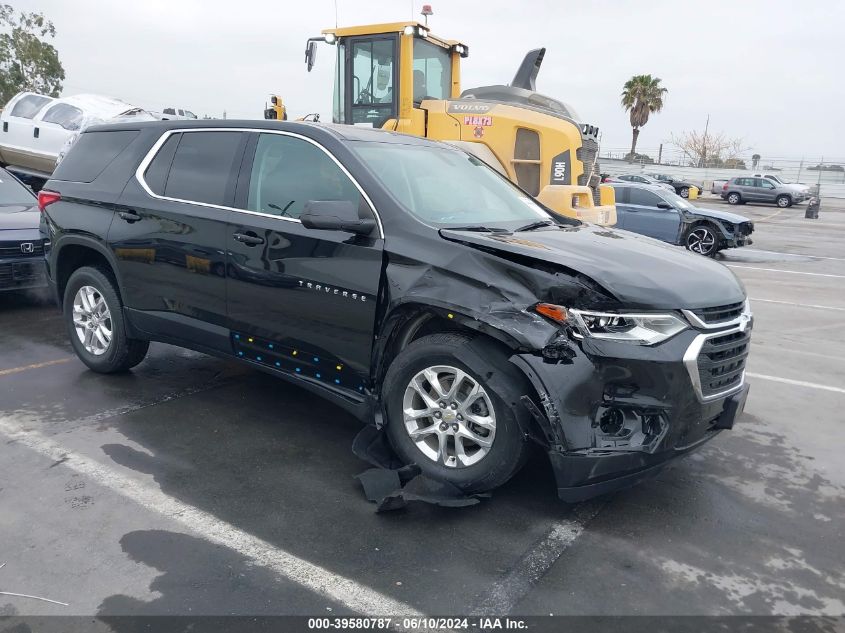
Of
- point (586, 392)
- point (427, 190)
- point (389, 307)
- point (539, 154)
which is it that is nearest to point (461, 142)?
point (539, 154)

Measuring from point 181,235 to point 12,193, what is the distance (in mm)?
5228

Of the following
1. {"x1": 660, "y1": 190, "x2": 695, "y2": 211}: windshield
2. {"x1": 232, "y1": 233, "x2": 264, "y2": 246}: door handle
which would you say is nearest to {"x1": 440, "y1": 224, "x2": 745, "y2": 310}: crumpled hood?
{"x1": 232, "y1": 233, "x2": 264, "y2": 246}: door handle

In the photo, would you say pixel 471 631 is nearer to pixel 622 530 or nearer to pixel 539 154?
pixel 622 530

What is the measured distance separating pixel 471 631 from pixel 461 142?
7.95 meters

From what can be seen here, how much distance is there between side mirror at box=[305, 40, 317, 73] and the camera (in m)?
10.2

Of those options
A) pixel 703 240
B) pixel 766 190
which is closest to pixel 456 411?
pixel 703 240

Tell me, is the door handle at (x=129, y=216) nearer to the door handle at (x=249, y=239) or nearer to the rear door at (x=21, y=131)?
the door handle at (x=249, y=239)

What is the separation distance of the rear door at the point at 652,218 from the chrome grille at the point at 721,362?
41.7ft

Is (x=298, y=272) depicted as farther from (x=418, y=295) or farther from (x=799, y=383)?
(x=799, y=383)

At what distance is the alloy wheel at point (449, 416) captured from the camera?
3.55 metres

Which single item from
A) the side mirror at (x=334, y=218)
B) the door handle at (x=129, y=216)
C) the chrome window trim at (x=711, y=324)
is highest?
the side mirror at (x=334, y=218)

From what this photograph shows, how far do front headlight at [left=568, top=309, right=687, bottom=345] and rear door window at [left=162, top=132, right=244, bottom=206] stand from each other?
8.03 feet

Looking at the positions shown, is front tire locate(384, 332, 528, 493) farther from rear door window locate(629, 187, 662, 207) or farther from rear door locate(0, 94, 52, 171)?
rear door window locate(629, 187, 662, 207)

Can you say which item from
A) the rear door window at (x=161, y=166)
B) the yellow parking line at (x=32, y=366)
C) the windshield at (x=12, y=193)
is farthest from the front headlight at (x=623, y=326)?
the windshield at (x=12, y=193)
